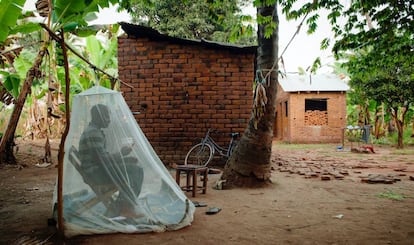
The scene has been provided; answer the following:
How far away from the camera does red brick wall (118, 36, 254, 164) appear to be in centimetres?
681

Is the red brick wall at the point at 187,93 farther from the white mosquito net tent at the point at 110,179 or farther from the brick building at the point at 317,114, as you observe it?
the brick building at the point at 317,114

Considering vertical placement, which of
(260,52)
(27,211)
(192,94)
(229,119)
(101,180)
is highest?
(260,52)

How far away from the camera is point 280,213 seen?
375 centimetres

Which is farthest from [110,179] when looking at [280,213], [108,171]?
[280,213]

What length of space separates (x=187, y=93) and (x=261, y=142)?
240cm

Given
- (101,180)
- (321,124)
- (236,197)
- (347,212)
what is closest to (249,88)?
(236,197)

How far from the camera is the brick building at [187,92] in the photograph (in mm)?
6812

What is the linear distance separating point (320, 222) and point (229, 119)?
3716 mm

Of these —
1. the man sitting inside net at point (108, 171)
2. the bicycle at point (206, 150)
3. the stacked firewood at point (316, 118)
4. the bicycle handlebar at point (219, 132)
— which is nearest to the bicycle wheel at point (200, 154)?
the bicycle at point (206, 150)

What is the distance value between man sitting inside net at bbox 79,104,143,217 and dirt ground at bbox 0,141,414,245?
0.97ft

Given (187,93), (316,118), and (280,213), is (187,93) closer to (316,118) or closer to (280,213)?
(280,213)

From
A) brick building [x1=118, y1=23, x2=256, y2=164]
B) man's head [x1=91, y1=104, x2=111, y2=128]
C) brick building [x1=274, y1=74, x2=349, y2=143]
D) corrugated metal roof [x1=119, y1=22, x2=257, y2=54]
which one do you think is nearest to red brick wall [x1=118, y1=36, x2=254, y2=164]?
brick building [x1=118, y1=23, x2=256, y2=164]

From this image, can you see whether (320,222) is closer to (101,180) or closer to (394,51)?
(101,180)

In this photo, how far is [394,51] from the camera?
435 centimetres
